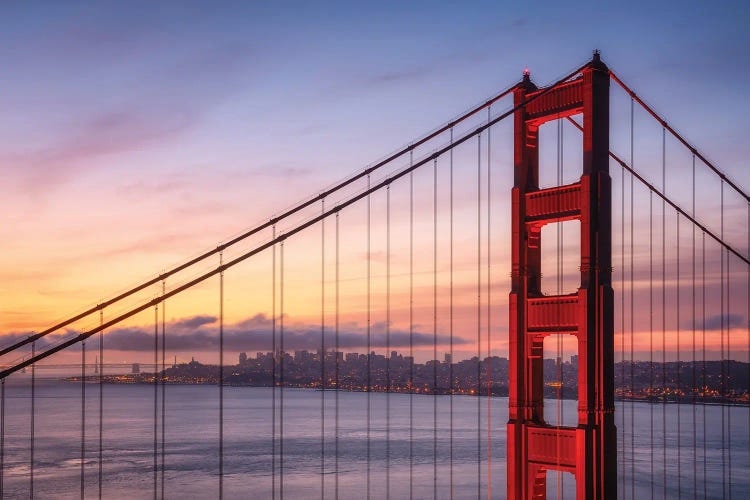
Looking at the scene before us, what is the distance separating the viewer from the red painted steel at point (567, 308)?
1827cm

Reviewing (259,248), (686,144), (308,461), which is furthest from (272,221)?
(308,461)

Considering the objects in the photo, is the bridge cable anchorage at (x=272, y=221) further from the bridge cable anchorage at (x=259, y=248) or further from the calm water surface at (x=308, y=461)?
the calm water surface at (x=308, y=461)

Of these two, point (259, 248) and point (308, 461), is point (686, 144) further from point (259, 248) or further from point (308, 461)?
point (308, 461)

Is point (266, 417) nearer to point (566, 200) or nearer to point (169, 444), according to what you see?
point (169, 444)

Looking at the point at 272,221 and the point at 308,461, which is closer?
the point at 272,221

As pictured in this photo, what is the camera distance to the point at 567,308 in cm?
1897

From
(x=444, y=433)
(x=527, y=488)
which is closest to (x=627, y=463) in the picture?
(x=444, y=433)

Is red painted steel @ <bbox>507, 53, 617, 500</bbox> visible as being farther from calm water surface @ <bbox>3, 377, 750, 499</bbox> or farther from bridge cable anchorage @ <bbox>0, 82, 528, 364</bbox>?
calm water surface @ <bbox>3, 377, 750, 499</bbox>

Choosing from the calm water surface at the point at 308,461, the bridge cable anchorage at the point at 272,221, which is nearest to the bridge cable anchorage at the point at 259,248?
the bridge cable anchorage at the point at 272,221

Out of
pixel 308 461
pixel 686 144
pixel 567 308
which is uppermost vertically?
pixel 686 144

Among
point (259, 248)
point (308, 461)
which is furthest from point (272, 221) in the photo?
point (308, 461)

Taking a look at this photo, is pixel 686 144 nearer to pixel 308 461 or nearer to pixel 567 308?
pixel 567 308

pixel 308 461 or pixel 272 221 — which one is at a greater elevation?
pixel 272 221

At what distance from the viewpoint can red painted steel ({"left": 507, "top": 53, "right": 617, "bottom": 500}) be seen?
18.3 metres
